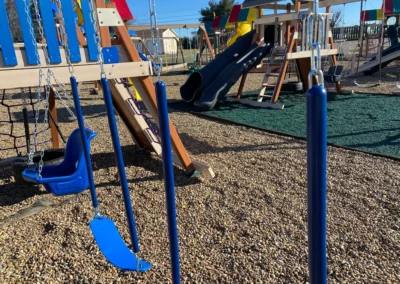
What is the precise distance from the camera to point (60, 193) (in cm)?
279

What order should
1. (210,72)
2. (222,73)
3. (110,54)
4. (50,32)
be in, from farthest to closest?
1. (210,72)
2. (222,73)
3. (110,54)
4. (50,32)

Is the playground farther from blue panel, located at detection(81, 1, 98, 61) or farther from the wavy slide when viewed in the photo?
the wavy slide

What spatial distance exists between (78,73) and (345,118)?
4551 millimetres

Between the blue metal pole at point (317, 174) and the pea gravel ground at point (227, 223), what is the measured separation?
1.18 metres

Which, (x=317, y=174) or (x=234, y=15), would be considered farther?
(x=234, y=15)

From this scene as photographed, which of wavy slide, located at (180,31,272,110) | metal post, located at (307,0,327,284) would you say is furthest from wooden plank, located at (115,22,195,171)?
wavy slide, located at (180,31,272,110)

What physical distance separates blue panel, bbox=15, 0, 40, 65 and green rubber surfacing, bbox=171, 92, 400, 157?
3.52m

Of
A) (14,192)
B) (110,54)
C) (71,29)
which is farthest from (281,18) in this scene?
(14,192)

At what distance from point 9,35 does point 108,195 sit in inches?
62.3

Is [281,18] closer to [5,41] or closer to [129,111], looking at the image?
[129,111]

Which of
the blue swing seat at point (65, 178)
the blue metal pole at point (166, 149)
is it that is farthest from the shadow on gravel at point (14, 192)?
the blue metal pole at point (166, 149)

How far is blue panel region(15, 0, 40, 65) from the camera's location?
243 cm

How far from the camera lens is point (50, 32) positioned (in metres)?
2.57

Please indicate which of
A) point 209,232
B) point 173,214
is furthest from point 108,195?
point 173,214
